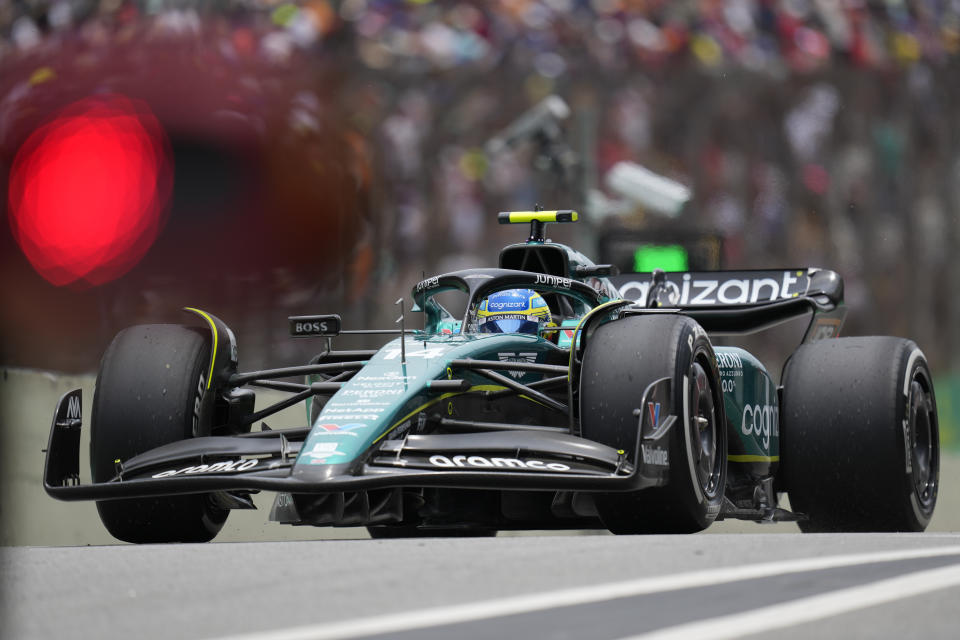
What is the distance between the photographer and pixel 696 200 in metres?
12.7

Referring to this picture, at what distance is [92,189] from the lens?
507 inches

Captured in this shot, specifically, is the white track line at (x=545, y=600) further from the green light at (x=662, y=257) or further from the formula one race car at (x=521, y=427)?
the green light at (x=662, y=257)

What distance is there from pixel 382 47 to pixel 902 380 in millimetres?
7488

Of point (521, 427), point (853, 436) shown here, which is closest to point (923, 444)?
point (853, 436)

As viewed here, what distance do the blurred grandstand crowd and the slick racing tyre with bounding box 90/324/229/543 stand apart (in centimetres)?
465

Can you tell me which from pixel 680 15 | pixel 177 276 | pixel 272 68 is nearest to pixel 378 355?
pixel 177 276

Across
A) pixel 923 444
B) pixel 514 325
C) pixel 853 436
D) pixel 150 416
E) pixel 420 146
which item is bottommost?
pixel 923 444

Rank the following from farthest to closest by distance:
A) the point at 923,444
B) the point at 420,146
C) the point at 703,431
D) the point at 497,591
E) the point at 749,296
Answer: the point at 420,146 < the point at 749,296 < the point at 923,444 < the point at 703,431 < the point at 497,591

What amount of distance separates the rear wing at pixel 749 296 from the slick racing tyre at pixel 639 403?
6.89ft

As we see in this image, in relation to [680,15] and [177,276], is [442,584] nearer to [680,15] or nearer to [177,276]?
[177,276]

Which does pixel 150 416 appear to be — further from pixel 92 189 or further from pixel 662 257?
pixel 92 189

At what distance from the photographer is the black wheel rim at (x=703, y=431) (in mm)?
6164

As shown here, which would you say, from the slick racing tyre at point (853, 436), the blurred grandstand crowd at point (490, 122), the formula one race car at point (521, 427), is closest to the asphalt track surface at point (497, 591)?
the formula one race car at point (521, 427)

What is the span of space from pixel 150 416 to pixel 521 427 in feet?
5.22
